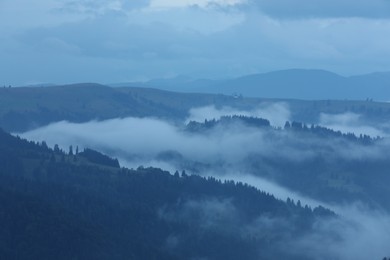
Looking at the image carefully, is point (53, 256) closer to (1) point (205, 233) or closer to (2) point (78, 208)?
(2) point (78, 208)

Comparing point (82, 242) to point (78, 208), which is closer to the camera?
point (82, 242)

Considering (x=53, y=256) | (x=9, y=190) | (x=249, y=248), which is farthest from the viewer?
(x=249, y=248)

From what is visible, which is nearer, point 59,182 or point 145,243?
point 145,243

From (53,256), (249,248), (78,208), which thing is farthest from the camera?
(249,248)

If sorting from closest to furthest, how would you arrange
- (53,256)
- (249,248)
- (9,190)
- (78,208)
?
(53,256)
(9,190)
(78,208)
(249,248)

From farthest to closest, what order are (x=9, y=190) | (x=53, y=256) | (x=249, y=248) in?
1. (x=249, y=248)
2. (x=9, y=190)
3. (x=53, y=256)

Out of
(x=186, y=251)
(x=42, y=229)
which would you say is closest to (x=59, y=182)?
(x=186, y=251)

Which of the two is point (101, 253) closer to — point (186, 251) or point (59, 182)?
point (186, 251)

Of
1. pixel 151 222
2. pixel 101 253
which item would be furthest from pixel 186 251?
pixel 101 253
